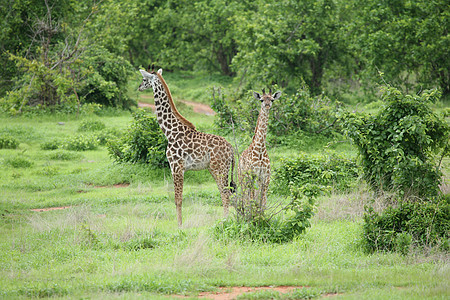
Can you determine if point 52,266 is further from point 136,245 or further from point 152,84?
point 152,84

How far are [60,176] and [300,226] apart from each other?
8912 millimetres

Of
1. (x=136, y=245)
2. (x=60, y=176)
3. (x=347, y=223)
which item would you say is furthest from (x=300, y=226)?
(x=60, y=176)

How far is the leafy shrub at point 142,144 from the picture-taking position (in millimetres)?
14805

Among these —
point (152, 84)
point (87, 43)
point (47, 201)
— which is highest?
point (87, 43)

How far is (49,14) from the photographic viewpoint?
25.2 meters

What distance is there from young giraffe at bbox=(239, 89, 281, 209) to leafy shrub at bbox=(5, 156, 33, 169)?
8797 mm

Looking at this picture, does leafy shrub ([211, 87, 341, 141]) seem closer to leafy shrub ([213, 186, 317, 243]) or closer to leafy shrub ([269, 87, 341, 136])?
leafy shrub ([269, 87, 341, 136])

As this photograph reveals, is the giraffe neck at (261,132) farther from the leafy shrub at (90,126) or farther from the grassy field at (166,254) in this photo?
the leafy shrub at (90,126)

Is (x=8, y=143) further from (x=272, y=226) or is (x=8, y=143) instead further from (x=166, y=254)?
(x=272, y=226)

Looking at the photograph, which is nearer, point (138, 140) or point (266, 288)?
point (266, 288)

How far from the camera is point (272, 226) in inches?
363

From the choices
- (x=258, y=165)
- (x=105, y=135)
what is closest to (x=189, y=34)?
(x=105, y=135)

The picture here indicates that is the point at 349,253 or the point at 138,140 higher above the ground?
the point at 138,140

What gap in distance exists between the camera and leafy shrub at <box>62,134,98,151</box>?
19062 mm
